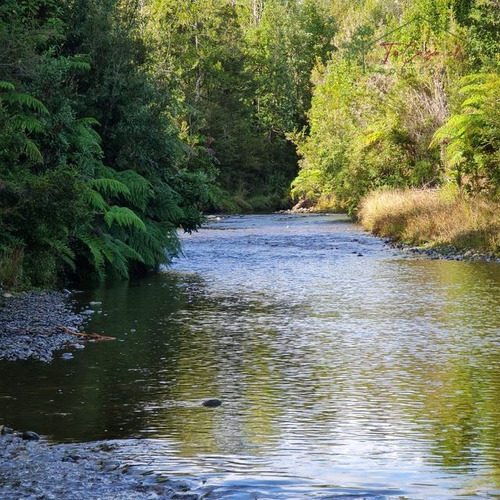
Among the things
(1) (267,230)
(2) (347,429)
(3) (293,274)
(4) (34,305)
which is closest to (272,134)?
(1) (267,230)

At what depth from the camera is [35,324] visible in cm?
1421

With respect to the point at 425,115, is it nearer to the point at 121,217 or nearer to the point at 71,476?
the point at 121,217

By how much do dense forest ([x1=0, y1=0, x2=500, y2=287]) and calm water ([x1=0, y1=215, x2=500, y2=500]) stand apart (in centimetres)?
176

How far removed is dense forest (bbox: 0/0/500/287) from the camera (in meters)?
17.2

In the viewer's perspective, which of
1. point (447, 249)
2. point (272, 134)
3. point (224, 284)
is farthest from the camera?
point (272, 134)

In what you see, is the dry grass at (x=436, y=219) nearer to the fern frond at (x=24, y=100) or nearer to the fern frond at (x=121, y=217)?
the fern frond at (x=121, y=217)

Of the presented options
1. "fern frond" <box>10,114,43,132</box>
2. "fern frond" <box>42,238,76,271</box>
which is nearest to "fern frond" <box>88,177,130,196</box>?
"fern frond" <box>42,238,76,271</box>

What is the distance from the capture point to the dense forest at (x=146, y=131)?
17.2 meters

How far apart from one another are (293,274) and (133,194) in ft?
14.0

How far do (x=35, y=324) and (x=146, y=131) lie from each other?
9020 millimetres

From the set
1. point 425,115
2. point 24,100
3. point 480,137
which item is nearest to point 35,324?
point 24,100

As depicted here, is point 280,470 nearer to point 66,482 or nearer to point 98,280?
point 66,482

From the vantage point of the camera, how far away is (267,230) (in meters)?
41.1

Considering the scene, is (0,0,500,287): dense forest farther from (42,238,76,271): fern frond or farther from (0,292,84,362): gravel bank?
(0,292,84,362): gravel bank
